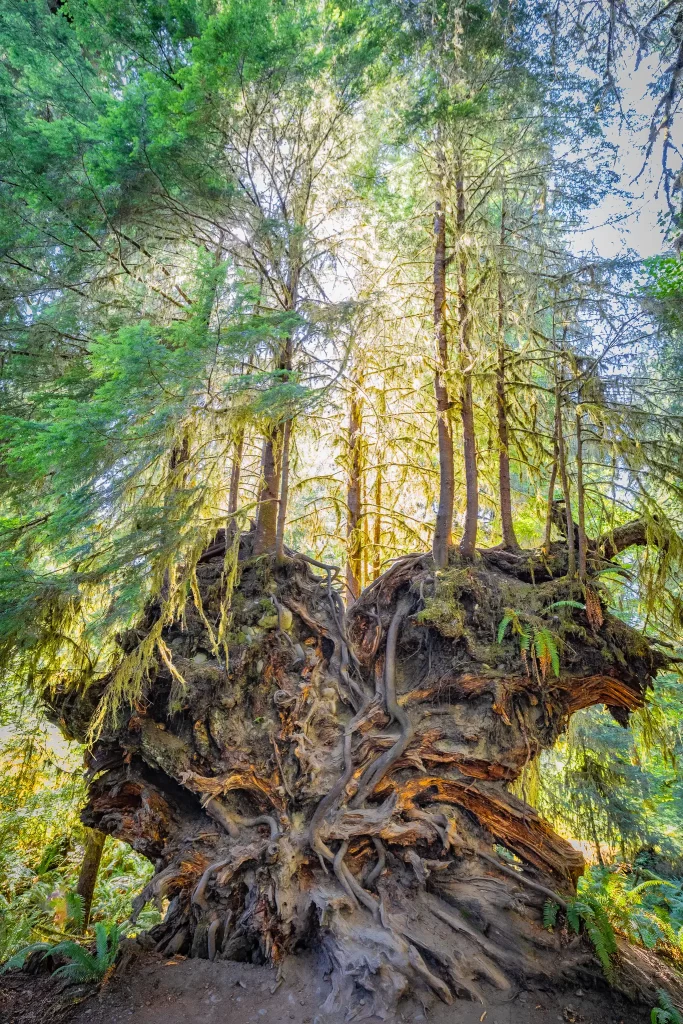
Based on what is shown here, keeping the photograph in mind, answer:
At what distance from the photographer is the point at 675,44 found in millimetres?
4848

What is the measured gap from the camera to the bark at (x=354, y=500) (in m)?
8.65

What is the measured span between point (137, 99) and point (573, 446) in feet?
23.6

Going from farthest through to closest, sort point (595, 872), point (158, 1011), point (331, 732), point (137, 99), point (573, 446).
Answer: point (573, 446)
point (595, 872)
point (331, 732)
point (137, 99)
point (158, 1011)

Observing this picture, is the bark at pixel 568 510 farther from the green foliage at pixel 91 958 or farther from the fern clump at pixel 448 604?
the green foliage at pixel 91 958

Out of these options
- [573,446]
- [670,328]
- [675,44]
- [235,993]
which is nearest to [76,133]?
[675,44]

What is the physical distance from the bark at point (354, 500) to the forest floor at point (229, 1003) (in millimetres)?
4839

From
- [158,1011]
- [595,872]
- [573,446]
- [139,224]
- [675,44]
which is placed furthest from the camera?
[573,446]

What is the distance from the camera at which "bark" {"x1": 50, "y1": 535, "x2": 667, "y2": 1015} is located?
4605 millimetres

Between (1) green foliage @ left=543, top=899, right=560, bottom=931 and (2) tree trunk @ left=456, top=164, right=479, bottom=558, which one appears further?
(2) tree trunk @ left=456, top=164, right=479, bottom=558

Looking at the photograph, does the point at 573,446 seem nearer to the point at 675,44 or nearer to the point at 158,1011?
the point at 675,44

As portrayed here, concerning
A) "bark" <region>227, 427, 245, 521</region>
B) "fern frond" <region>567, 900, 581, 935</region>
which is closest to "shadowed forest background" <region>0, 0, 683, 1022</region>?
"fern frond" <region>567, 900, 581, 935</region>

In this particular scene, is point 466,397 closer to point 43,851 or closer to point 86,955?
point 86,955

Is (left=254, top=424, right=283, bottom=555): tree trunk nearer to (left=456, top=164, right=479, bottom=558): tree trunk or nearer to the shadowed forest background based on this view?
the shadowed forest background

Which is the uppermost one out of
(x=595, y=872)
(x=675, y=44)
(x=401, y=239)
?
(x=401, y=239)
